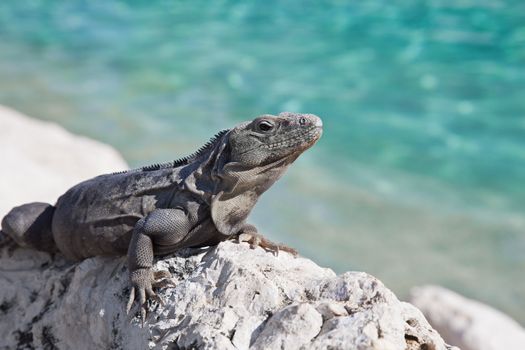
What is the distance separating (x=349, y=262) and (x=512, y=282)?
6.77ft

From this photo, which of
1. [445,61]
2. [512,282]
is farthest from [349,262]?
[445,61]

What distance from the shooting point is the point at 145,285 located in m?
4.40

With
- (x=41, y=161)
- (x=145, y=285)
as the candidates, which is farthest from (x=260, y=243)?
(x=41, y=161)

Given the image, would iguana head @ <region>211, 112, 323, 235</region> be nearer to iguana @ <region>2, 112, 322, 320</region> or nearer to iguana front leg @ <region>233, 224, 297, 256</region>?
iguana @ <region>2, 112, 322, 320</region>

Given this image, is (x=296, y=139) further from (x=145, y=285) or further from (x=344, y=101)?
(x=344, y=101)

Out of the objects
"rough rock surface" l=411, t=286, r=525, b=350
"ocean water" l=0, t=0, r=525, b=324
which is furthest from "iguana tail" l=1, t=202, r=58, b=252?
"ocean water" l=0, t=0, r=525, b=324

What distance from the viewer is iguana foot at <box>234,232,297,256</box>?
470 centimetres

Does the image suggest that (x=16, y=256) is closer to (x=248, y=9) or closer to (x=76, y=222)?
(x=76, y=222)

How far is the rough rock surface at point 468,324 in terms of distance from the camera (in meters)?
7.93

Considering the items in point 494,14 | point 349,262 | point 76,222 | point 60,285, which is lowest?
point 60,285

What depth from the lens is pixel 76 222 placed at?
5086 mm

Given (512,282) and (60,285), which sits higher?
(512,282)

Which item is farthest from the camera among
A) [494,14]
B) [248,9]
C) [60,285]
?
[248,9]

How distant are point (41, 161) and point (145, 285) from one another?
17.8ft
